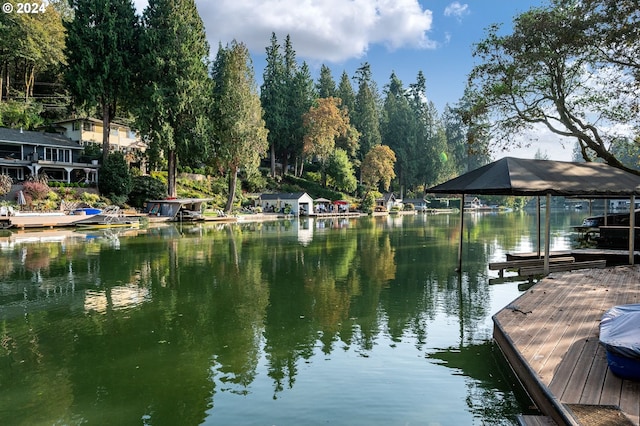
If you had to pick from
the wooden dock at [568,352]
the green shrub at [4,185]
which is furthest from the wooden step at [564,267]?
the green shrub at [4,185]

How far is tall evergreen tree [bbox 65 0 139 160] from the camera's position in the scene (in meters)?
42.3

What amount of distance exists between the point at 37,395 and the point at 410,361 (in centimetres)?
509

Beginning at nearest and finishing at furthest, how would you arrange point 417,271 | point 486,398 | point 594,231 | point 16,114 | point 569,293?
point 486,398
point 569,293
point 417,271
point 594,231
point 16,114

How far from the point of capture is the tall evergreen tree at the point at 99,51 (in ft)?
139

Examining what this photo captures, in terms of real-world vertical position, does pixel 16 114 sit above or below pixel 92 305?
above

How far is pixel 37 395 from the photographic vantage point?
18.6 feet

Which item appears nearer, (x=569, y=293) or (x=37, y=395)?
(x=37, y=395)

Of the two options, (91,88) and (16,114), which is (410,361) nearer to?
(91,88)

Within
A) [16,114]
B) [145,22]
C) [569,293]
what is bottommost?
[569,293]

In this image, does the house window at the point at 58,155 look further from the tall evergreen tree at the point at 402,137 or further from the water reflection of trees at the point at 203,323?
the tall evergreen tree at the point at 402,137

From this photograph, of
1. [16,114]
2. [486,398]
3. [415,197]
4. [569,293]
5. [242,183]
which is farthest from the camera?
[415,197]

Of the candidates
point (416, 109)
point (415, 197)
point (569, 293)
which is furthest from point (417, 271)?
point (416, 109)

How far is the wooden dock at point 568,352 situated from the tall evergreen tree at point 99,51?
4393cm

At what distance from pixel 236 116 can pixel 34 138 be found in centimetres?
2008
